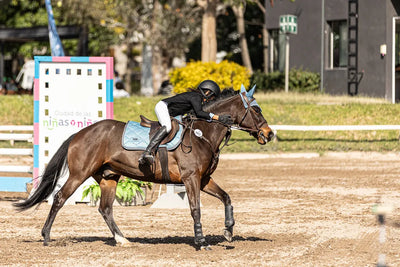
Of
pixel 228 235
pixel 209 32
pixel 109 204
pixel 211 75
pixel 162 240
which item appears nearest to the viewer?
pixel 228 235

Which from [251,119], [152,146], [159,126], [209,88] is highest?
[209,88]

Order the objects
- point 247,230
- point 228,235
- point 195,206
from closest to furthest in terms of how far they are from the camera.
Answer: point 195,206 < point 228,235 < point 247,230

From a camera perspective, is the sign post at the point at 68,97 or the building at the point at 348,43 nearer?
the sign post at the point at 68,97

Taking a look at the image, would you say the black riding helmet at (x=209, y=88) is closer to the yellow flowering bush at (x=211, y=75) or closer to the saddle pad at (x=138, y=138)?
the saddle pad at (x=138, y=138)

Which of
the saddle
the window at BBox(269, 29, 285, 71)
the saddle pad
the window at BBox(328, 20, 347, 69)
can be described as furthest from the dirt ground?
the window at BBox(269, 29, 285, 71)

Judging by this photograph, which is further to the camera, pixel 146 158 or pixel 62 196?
pixel 62 196

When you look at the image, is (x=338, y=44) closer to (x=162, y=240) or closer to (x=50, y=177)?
(x=162, y=240)

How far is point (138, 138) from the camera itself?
10.4 meters

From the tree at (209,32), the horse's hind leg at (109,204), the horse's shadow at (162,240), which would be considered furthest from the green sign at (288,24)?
the horse's hind leg at (109,204)

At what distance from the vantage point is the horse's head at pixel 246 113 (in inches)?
408

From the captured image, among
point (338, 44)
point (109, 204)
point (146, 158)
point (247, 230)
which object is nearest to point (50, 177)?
point (109, 204)

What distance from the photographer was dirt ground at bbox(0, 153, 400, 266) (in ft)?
30.8

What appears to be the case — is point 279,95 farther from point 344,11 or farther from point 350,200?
point 350,200

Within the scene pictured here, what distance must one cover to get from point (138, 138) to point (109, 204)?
105cm
